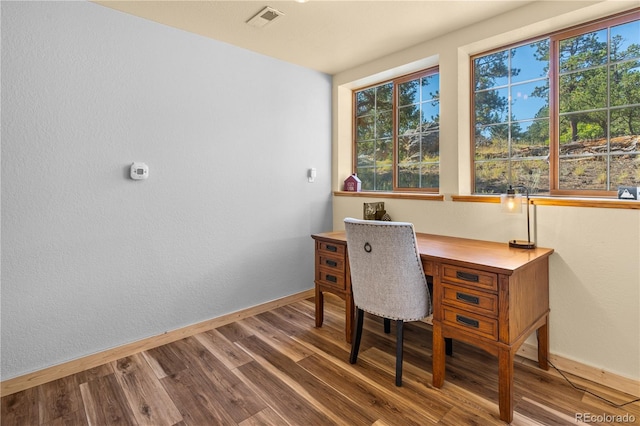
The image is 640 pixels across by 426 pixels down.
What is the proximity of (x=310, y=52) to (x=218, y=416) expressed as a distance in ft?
9.17

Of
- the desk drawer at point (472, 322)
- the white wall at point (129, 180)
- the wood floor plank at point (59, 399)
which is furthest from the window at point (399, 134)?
the wood floor plank at point (59, 399)

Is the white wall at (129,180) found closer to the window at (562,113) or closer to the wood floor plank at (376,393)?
the wood floor plank at (376,393)

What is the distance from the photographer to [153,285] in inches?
99.7

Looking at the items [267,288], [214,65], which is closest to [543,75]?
[214,65]

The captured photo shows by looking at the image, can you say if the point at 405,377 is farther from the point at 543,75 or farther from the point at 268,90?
the point at 268,90

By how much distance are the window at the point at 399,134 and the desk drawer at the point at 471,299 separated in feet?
4.39

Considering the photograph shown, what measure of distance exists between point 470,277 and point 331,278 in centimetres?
111

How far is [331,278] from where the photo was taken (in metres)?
2.66

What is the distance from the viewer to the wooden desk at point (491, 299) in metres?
1.70

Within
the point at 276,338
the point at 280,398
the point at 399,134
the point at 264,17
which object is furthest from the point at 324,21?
the point at 280,398

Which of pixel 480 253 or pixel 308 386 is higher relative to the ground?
pixel 480 253

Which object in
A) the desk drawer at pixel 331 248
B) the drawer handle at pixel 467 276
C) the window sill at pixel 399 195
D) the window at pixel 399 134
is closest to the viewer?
the drawer handle at pixel 467 276

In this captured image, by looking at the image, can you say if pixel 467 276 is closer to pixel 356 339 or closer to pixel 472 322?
pixel 472 322

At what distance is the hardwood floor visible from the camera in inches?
68.8
